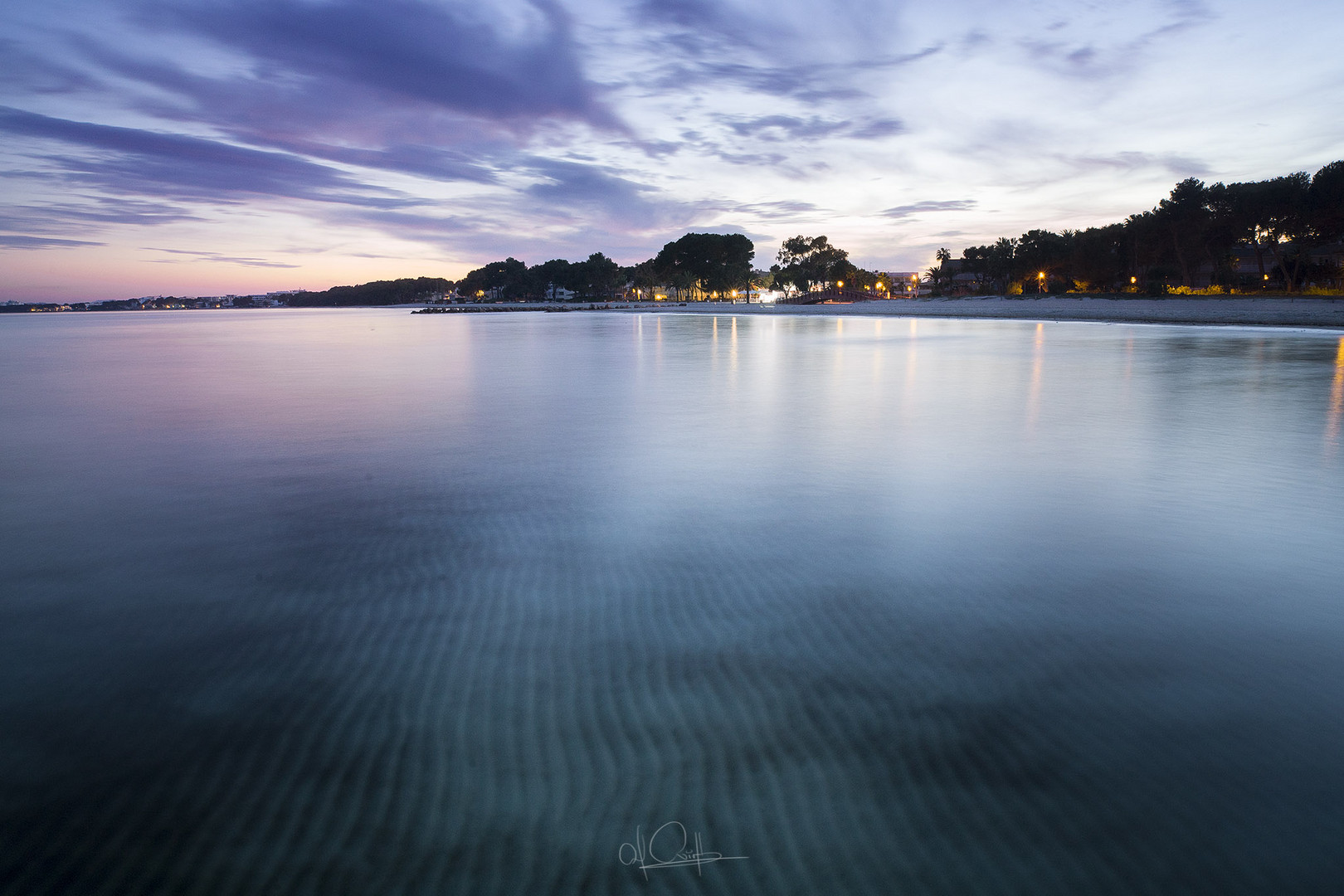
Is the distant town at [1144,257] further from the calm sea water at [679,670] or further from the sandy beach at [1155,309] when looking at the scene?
the calm sea water at [679,670]

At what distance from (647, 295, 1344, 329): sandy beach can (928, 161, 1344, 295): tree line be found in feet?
22.5

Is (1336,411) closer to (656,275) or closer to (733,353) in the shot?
(733,353)

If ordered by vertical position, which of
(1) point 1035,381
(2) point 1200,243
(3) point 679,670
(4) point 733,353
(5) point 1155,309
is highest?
(2) point 1200,243

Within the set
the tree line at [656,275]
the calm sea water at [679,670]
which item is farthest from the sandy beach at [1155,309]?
the tree line at [656,275]

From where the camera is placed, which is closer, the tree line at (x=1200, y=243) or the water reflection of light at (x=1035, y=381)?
the water reflection of light at (x=1035, y=381)

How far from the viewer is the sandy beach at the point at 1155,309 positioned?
39.8m

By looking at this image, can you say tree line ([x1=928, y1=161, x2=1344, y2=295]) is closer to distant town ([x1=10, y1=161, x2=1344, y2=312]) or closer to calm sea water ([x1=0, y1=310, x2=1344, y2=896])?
distant town ([x1=10, y1=161, x2=1344, y2=312])

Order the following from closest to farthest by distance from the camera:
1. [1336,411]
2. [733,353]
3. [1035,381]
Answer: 1. [1336,411]
2. [1035,381]
3. [733,353]

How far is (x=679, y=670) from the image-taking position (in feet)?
13.2

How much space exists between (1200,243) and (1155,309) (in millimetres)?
17727

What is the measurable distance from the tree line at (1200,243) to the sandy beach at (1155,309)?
6.84 m

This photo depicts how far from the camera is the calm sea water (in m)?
2.83

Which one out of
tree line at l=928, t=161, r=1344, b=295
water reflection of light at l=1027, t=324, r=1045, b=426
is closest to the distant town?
tree line at l=928, t=161, r=1344, b=295

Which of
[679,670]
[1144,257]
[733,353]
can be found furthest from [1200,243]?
[679,670]
